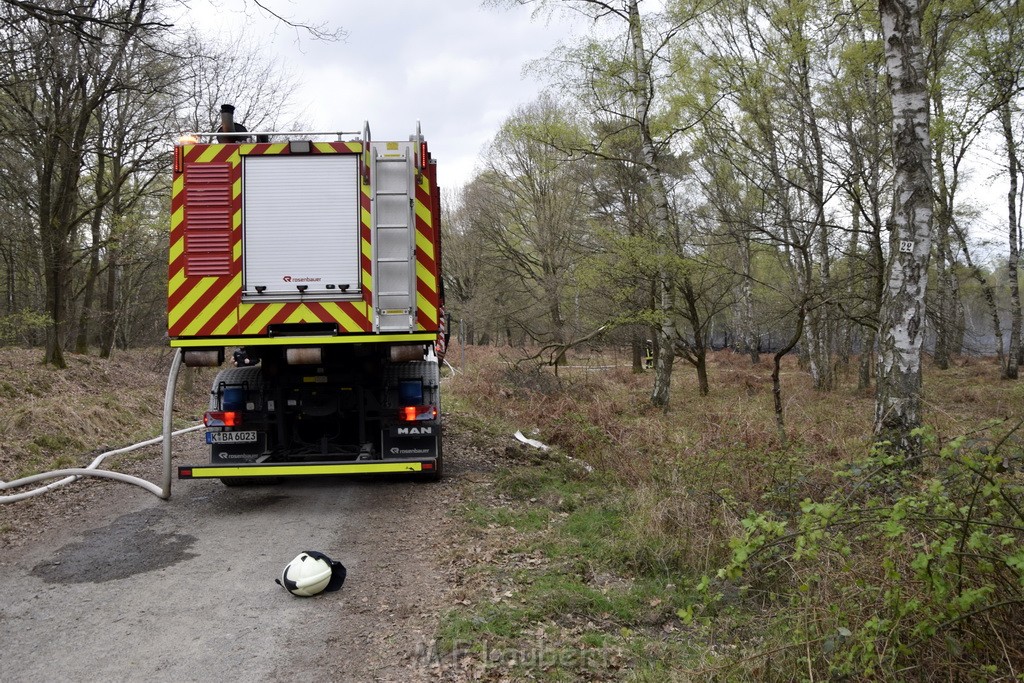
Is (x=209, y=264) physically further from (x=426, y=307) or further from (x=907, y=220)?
(x=907, y=220)

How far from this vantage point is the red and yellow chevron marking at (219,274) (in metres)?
7.52

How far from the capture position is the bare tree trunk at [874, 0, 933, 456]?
699 centimetres

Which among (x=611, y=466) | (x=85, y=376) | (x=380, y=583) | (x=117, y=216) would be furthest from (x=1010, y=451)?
(x=117, y=216)

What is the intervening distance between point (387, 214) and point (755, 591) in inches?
198

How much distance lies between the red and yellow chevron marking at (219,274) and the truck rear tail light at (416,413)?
1132 mm

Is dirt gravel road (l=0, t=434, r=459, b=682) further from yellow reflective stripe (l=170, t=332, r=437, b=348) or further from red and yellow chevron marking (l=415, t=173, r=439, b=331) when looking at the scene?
red and yellow chevron marking (l=415, t=173, r=439, b=331)

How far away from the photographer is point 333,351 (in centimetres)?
826

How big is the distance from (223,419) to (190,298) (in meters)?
1.39

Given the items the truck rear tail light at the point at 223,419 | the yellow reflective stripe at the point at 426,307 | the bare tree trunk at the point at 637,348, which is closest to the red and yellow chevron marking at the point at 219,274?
the yellow reflective stripe at the point at 426,307

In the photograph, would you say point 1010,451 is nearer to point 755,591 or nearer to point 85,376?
point 755,591

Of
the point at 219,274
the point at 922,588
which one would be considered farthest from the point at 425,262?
the point at 922,588

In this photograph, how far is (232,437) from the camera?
26.5 feet

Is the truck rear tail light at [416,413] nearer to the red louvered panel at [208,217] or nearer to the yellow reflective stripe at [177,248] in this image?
the red louvered panel at [208,217]

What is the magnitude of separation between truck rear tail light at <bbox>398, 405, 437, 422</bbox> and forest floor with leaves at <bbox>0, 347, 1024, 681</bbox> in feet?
3.37
